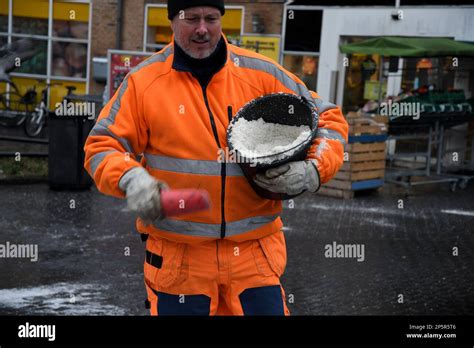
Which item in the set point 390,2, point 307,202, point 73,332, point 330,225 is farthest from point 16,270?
point 390,2

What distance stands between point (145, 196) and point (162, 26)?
17.4 metres

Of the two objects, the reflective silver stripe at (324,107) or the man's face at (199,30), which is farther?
the reflective silver stripe at (324,107)

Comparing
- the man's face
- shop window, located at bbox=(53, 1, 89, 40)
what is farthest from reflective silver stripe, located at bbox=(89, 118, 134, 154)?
shop window, located at bbox=(53, 1, 89, 40)

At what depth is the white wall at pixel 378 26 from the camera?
16.6 metres

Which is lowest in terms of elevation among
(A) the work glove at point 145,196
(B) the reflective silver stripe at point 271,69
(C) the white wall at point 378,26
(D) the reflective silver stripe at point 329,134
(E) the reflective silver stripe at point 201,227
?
(E) the reflective silver stripe at point 201,227

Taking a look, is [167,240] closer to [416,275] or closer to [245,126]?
[245,126]

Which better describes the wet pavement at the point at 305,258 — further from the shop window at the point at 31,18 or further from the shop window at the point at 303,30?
the shop window at the point at 31,18

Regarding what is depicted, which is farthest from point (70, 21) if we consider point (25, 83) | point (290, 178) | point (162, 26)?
point (290, 178)

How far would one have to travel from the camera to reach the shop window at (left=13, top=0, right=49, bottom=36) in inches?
815

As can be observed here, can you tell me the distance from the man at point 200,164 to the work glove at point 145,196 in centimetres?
27

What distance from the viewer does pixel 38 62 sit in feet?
70.1

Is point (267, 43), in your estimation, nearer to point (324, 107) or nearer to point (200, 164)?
point (324, 107)

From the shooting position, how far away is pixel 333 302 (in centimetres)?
680

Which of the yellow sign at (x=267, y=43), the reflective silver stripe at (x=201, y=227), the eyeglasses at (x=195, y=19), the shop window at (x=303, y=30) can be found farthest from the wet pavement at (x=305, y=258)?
the yellow sign at (x=267, y=43)
